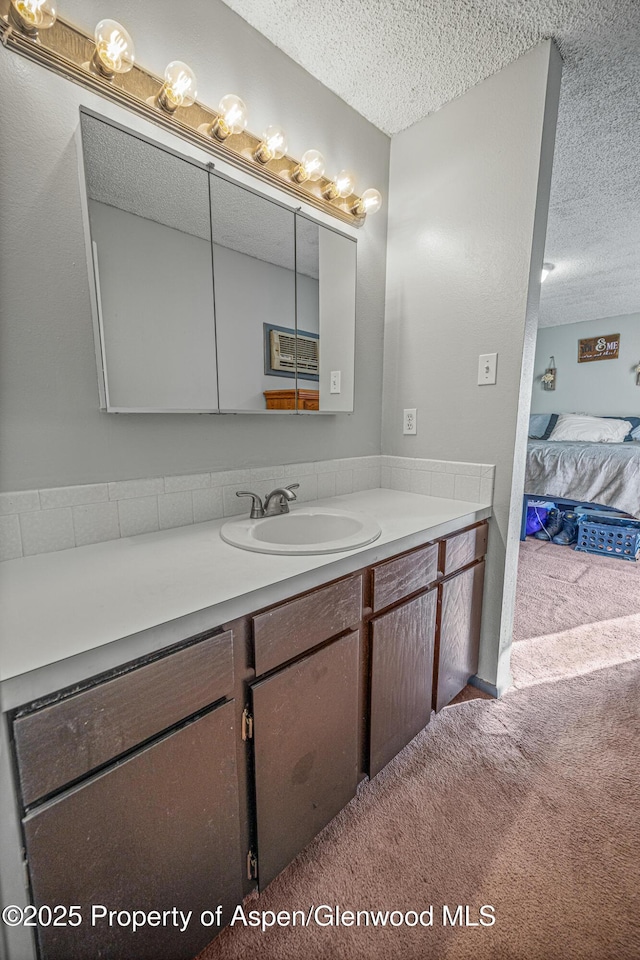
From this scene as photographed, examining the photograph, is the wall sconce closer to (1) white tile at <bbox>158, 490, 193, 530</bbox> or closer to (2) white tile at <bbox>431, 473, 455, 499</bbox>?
(2) white tile at <bbox>431, 473, 455, 499</bbox>

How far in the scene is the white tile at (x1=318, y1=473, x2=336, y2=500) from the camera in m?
1.68

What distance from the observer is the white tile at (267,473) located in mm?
1445

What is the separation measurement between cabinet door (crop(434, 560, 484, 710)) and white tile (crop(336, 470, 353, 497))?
60 cm

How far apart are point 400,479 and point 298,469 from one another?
556 mm

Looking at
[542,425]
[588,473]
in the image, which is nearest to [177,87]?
[588,473]

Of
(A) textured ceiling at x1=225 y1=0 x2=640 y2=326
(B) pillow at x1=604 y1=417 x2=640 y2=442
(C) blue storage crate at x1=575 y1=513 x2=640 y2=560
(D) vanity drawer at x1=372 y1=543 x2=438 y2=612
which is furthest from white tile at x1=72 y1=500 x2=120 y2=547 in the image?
(B) pillow at x1=604 y1=417 x2=640 y2=442

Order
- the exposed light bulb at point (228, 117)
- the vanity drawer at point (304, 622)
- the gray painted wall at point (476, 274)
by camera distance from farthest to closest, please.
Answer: the gray painted wall at point (476, 274)
the exposed light bulb at point (228, 117)
the vanity drawer at point (304, 622)

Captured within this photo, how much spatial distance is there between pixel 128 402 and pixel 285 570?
0.66 m

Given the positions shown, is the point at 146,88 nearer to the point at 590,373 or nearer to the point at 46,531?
the point at 46,531

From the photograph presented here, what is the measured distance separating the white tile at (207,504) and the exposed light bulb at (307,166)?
1.15 meters

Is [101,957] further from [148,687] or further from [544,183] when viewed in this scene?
[544,183]

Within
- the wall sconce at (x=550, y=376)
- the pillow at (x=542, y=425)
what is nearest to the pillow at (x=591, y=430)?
the pillow at (x=542, y=425)

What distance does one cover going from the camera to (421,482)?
1.80 m

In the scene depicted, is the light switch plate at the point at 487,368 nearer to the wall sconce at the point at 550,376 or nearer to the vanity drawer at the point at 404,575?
the vanity drawer at the point at 404,575
